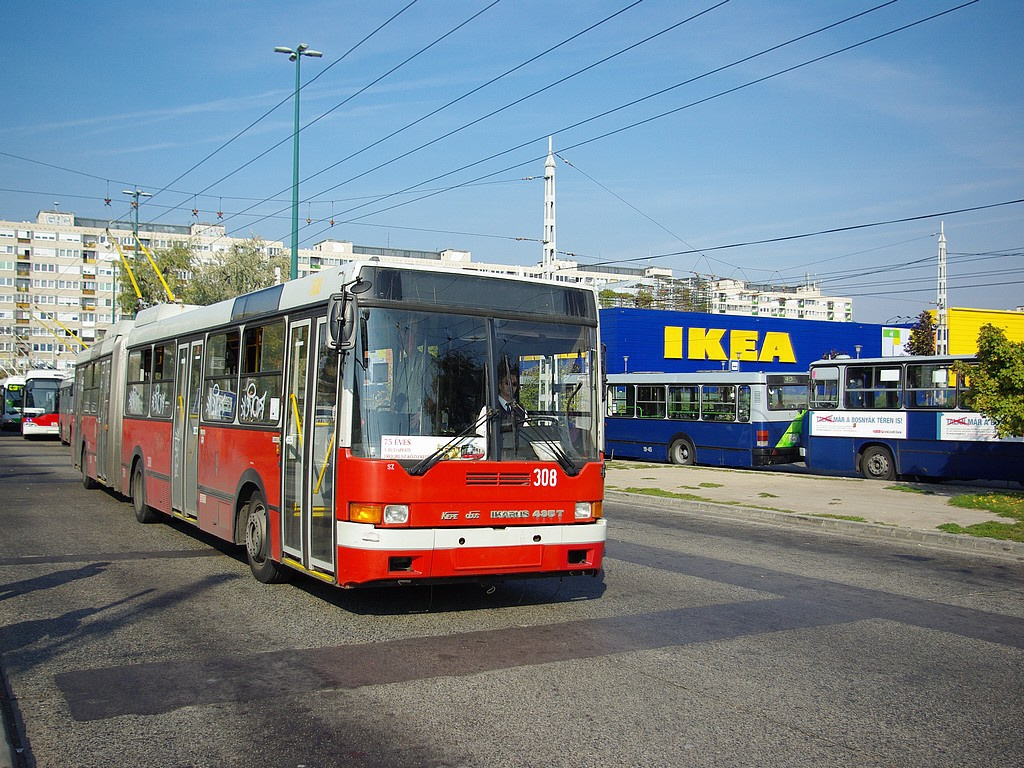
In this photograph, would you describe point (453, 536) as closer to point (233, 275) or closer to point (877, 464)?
point (877, 464)

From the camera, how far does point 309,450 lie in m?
8.29

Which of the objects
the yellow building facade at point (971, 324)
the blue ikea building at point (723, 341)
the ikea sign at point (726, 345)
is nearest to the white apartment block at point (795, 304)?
the blue ikea building at point (723, 341)

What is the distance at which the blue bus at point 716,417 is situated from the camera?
1050 inches

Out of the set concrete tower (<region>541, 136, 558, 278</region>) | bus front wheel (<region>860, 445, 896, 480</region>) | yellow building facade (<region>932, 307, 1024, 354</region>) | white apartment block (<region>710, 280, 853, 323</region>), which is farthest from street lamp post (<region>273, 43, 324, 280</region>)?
white apartment block (<region>710, 280, 853, 323</region>)

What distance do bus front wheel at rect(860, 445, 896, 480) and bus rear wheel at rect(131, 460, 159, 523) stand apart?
16.6 m

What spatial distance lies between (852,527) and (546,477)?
8732 millimetres

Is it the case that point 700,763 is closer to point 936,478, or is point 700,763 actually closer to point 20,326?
point 936,478

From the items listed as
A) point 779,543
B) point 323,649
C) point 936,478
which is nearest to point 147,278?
point 936,478

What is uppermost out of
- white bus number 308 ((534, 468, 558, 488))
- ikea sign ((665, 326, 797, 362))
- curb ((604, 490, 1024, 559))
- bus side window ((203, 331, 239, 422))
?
ikea sign ((665, 326, 797, 362))

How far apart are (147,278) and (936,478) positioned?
46.0 m

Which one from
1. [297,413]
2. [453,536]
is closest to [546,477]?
[453,536]

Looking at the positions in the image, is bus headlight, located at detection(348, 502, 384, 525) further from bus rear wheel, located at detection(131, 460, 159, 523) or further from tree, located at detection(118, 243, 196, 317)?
tree, located at detection(118, 243, 196, 317)

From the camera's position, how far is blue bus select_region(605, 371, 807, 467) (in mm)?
26672

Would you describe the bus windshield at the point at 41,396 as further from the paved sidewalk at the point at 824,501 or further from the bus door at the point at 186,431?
the bus door at the point at 186,431
